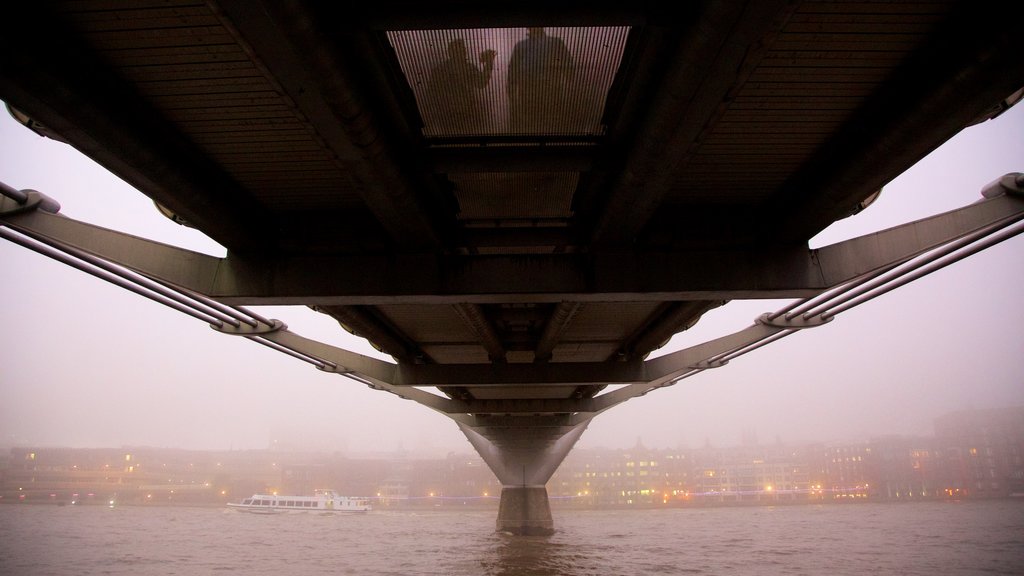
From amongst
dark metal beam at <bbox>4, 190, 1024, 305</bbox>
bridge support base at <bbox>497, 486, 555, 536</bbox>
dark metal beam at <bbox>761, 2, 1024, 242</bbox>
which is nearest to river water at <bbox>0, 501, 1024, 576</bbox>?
bridge support base at <bbox>497, 486, 555, 536</bbox>

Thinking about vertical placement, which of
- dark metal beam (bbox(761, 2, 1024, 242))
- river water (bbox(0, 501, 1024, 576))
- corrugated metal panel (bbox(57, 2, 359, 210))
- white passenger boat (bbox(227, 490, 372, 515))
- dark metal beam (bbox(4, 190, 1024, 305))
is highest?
corrugated metal panel (bbox(57, 2, 359, 210))

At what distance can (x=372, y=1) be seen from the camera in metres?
5.10

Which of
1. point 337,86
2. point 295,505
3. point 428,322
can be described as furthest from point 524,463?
point 295,505

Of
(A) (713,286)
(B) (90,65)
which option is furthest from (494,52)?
(A) (713,286)

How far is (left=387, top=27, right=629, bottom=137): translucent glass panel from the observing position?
5.55 m

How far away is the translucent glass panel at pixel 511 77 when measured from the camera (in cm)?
555

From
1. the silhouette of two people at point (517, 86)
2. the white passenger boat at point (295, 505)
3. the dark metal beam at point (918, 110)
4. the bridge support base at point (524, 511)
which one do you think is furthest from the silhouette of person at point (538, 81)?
the white passenger boat at point (295, 505)

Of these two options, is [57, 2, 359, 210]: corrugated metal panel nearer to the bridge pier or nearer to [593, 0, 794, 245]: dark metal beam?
[593, 0, 794, 245]: dark metal beam

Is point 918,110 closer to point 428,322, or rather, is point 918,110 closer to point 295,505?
point 428,322

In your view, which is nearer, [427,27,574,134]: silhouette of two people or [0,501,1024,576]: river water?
[427,27,574,134]: silhouette of two people

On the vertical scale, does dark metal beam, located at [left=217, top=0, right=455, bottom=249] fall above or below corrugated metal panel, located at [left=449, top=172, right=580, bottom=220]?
below

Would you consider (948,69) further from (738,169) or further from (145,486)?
(145,486)

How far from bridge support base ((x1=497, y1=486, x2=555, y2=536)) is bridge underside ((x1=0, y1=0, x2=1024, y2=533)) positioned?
1387 inches

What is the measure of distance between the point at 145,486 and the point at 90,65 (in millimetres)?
204709
